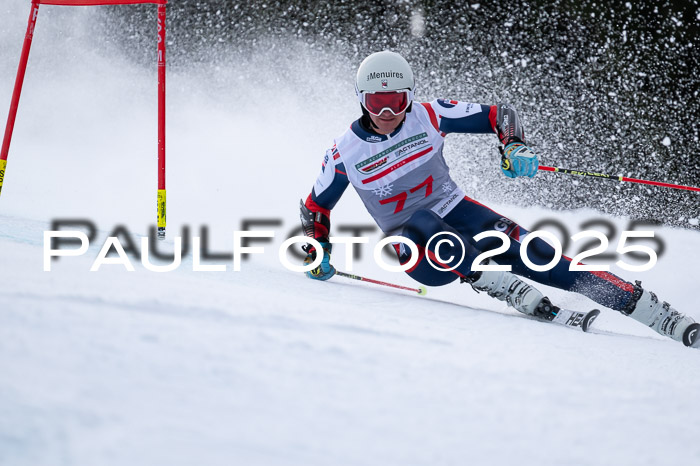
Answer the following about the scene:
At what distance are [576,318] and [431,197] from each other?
2.94ft

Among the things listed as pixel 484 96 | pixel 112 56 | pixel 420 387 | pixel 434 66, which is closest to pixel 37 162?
pixel 112 56

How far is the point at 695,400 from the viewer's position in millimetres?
1501

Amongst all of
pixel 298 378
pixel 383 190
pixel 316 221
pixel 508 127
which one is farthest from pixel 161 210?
pixel 298 378

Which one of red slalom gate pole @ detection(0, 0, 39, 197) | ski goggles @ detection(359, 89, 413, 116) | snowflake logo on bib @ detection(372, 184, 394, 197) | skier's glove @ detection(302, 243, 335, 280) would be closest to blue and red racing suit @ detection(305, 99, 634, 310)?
snowflake logo on bib @ detection(372, 184, 394, 197)

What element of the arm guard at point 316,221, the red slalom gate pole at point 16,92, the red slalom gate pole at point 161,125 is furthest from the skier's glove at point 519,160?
the red slalom gate pole at point 16,92

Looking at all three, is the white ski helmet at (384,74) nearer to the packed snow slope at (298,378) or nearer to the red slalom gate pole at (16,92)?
the packed snow slope at (298,378)

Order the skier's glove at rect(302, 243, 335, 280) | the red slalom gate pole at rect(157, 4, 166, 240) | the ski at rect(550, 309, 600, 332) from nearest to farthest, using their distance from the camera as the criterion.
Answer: the ski at rect(550, 309, 600, 332) < the skier's glove at rect(302, 243, 335, 280) < the red slalom gate pole at rect(157, 4, 166, 240)

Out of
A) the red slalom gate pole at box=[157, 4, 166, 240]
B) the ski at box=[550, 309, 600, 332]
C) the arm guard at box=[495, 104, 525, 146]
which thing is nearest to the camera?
the ski at box=[550, 309, 600, 332]

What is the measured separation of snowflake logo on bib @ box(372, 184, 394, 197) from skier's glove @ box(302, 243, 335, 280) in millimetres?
434

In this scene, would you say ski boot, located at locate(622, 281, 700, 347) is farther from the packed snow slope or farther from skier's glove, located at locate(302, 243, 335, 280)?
skier's glove, located at locate(302, 243, 335, 280)

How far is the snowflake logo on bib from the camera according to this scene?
299cm

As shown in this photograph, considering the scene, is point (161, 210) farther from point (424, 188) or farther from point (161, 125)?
point (424, 188)

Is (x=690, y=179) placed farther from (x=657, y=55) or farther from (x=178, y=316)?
(x=178, y=316)

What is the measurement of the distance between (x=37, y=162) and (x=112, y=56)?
2.25 m
